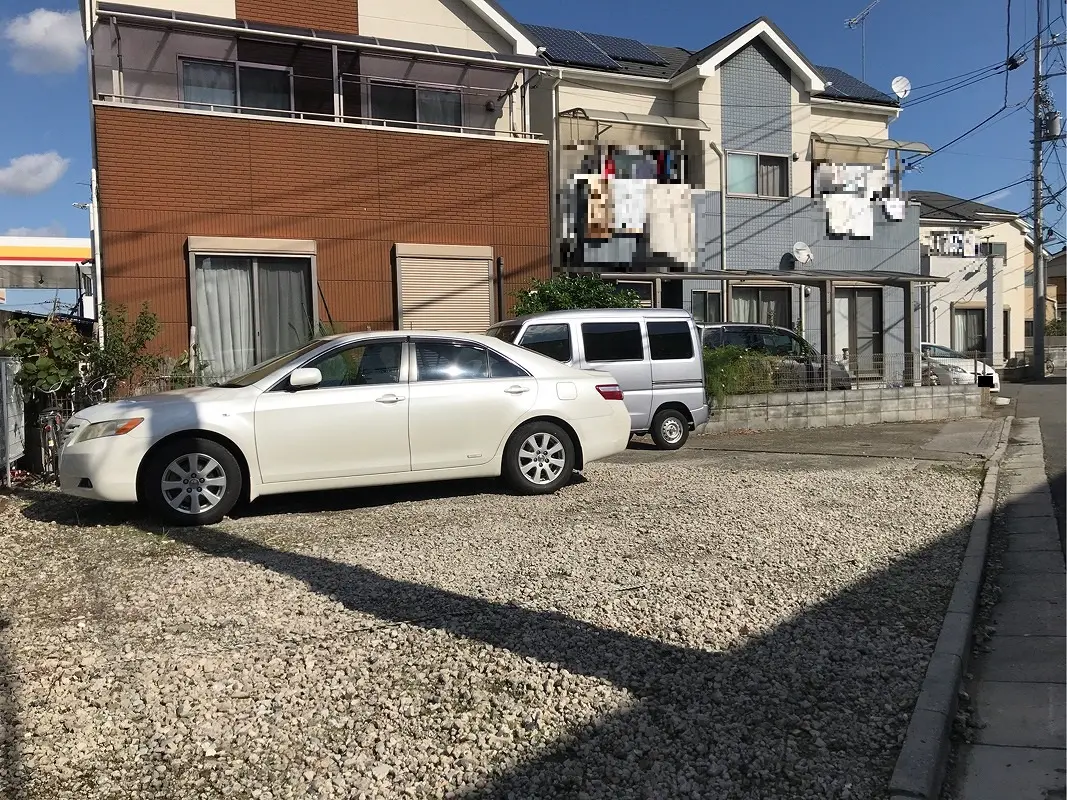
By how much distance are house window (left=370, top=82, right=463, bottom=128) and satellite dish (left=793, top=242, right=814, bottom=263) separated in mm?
8294

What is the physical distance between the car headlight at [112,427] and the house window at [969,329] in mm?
31201

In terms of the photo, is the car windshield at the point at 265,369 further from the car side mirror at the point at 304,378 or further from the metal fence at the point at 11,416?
the metal fence at the point at 11,416

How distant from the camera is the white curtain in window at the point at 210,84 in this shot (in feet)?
44.1

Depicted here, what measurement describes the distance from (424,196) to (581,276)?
116 inches

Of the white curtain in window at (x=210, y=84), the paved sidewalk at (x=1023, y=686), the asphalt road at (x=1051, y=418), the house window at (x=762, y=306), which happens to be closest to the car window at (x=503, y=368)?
the paved sidewalk at (x=1023, y=686)

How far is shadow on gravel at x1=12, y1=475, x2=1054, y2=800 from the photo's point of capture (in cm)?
306

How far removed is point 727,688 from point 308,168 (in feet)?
37.5

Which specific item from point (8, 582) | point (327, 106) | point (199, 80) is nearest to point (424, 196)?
point (327, 106)

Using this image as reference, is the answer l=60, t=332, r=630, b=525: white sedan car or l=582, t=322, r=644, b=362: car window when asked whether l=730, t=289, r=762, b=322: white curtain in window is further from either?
l=60, t=332, r=630, b=525: white sedan car

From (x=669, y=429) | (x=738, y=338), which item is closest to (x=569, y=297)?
(x=738, y=338)

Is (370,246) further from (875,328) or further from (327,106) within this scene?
(875,328)

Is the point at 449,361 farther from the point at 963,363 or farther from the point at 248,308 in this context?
the point at 963,363

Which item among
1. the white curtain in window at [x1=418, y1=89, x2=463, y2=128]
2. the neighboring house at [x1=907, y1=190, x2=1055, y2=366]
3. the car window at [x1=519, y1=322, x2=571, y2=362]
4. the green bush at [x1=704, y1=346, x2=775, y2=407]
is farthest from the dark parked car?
the neighboring house at [x1=907, y1=190, x2=1055, y2=366]

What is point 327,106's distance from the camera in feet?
47.3
